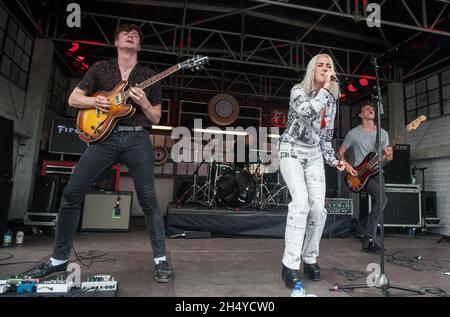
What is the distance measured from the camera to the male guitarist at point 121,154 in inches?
84.2

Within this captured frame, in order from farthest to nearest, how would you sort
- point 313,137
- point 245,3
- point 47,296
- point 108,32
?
point 108,32 → point 245,3 → point 313,137 → point 47,296

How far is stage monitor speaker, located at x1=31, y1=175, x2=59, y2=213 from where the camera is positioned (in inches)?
200

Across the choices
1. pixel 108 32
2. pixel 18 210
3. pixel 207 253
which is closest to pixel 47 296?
pixel 207 253

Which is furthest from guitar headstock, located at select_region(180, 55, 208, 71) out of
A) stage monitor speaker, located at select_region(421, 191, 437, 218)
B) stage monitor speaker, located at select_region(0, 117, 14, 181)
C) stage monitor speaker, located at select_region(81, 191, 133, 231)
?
stage monitor speaker, located at select_region(421, 191, 437, 218)

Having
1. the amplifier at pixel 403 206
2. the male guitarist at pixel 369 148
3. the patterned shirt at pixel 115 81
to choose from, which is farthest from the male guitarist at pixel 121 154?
the amplifier at pixel 403 206

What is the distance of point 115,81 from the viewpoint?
2357 millimetres

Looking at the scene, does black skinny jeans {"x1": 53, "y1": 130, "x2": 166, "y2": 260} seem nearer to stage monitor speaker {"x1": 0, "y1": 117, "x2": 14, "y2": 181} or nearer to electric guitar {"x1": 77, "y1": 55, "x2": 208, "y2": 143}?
electric guitar {"x1": 77, "y1": 55, "x2": 208, "y2": 143}

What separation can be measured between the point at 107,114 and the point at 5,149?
86.7 inches

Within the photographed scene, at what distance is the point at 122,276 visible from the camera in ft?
7.42

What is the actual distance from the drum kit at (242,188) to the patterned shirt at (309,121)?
12.2ft

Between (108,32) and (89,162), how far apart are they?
23.7 ft

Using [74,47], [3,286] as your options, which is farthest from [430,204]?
[74,47]

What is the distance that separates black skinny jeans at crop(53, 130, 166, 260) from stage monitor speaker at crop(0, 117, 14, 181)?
1964 millimetres

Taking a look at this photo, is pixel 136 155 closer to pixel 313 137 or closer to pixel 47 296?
pixel 47 296
